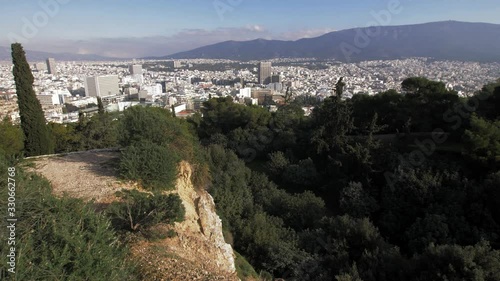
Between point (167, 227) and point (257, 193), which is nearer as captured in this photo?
point (167, 227)

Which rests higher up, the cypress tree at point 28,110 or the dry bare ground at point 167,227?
the cypress tree at point 28,110

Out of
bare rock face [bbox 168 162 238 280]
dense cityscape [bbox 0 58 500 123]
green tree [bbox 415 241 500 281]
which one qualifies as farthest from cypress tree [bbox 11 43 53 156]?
dense cityscape [bbox 0 58 500 123]

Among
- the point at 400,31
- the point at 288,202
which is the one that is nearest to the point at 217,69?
the point at 400,31

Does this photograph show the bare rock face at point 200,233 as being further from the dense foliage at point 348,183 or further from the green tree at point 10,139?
the green tree at point 10,139

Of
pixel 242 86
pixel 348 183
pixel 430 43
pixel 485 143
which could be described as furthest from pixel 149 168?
pixel 242 86

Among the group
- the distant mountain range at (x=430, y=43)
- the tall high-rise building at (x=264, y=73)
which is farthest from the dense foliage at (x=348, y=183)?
the tall high-rise building at (x=264, y=73)

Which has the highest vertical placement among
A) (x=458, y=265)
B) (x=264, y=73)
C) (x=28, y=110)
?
(x=28, y=110)

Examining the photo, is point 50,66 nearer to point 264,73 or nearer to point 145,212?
point 264,73

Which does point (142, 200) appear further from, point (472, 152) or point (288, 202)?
point (472, 152)
